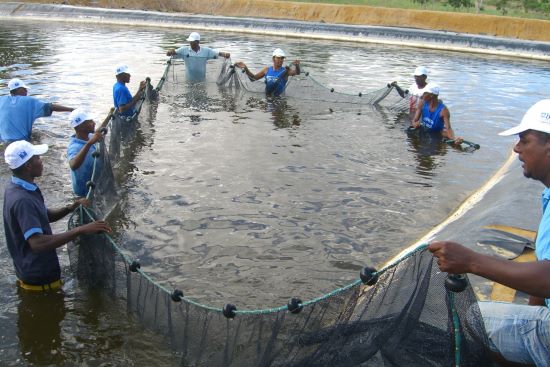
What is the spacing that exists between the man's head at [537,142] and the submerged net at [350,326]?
81 centimetres

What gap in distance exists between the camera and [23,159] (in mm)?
4676

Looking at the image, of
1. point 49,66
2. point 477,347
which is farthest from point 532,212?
point 49,66

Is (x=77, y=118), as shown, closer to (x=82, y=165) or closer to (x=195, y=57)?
(x=82, y=165)

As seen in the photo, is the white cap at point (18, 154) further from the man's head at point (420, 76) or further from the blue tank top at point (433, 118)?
the man's head at point (420, 76)

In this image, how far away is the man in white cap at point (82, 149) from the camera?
6570 millimetres

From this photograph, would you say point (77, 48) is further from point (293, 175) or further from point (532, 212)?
point (532, 212)

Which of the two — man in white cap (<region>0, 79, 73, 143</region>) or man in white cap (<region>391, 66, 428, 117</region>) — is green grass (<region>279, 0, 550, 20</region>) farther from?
man in white cap (<region>0, 79, 73, 143</region>)

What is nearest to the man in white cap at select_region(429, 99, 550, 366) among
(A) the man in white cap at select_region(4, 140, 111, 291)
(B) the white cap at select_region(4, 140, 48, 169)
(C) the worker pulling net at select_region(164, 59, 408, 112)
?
(A) the man in white cap at select_region(4, 140, 111, 291)

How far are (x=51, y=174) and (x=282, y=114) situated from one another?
621 cm

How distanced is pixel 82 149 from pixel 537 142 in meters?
5.28

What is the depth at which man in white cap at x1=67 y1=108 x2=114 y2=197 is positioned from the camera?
21.6 ft

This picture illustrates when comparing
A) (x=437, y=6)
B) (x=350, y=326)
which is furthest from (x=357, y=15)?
(x=350, y=326)

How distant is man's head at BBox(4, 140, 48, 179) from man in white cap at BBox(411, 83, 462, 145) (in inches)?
345

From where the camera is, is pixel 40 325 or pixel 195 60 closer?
pixel 40 325
